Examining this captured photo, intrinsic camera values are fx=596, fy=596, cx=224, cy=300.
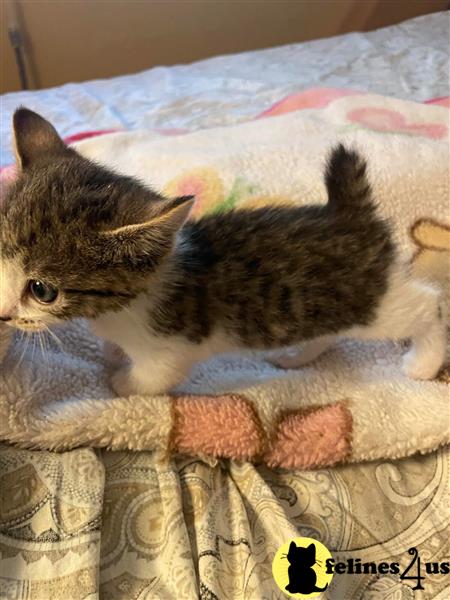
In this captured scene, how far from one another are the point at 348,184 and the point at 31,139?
17.8 inches

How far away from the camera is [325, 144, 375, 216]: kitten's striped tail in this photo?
0.88 meters

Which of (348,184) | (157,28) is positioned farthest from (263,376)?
(157,28)

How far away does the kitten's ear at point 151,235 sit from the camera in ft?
2.06

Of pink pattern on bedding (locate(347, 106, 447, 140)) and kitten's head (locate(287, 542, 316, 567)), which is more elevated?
pink pattern on bedding (locate(347, 106, 447, 140))

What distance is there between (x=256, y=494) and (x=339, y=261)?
1.11 ft

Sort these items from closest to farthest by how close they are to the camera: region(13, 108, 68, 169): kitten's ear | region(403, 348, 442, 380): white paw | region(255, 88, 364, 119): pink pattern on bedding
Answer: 1. region(13, 108, 68, 169): kitten's ear
2. region(403, 348, 442, 380): white paw
3. region(255, 88, 364, 119): pink pattern on bedding

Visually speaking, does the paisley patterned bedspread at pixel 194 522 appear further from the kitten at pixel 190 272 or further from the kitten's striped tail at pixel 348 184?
the kitten's striped tail at pixel 348 184

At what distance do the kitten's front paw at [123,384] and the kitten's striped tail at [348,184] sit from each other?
39 cm

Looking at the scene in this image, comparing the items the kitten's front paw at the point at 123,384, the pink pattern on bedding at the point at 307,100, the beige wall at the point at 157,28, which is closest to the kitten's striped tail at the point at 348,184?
the kitten's front paw at the point at 123,384

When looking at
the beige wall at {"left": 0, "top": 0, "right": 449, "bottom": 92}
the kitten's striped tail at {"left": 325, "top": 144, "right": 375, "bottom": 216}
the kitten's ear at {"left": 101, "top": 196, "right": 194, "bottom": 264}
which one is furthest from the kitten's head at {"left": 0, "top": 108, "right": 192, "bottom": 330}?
the beige wall at {"left": 0, "top": 0, "right": 449, "bottom": 92}

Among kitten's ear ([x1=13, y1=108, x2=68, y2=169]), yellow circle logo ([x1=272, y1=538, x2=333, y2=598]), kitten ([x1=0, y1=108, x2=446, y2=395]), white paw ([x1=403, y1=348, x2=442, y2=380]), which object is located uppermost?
kitten's ear ([x1=13, y1=108, x2=68, y2=169])

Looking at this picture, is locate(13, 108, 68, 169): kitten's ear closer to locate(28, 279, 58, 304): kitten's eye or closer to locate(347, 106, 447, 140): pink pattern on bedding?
locate(28, 279, 58, 304): kitten's eye

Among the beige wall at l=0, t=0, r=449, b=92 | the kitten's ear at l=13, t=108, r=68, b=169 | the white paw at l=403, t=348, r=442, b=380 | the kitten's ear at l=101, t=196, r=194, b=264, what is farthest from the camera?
the beige wall at l=0, t=0, r=449, b=92

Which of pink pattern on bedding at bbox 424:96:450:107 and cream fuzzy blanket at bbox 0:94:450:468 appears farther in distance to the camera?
pink pattern on bedding at bbox 424:96:450:107
